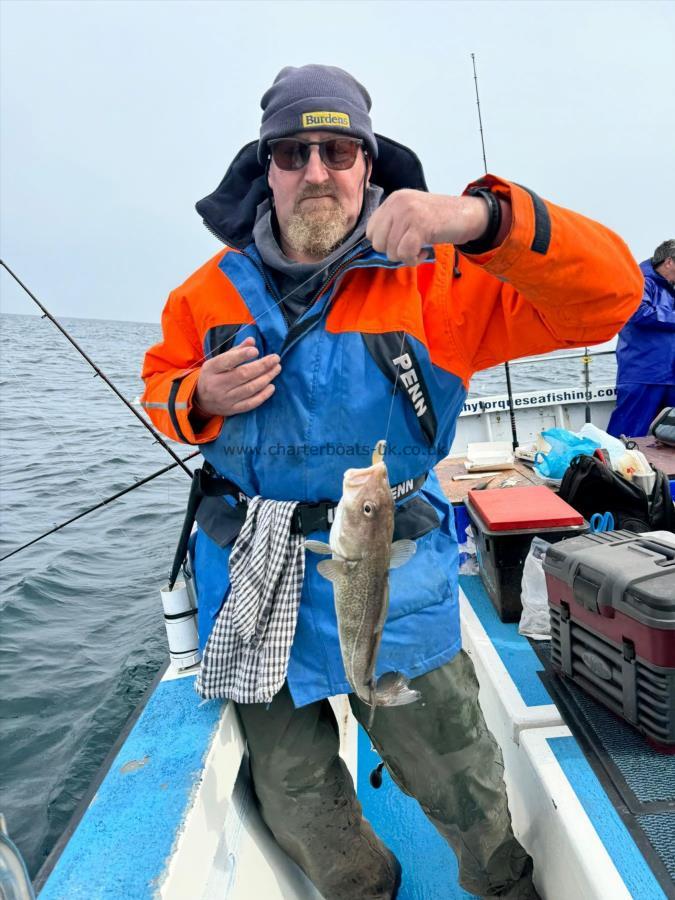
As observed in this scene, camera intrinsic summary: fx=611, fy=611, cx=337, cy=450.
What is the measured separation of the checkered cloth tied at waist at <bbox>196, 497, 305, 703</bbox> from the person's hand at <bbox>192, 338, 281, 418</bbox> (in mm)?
367

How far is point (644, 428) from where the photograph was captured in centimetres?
721

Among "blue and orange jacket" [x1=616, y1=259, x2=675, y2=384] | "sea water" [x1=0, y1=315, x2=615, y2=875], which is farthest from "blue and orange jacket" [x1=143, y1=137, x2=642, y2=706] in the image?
"blue and orange jacket" [x1=616, y1=259, x2=675, y2=384]

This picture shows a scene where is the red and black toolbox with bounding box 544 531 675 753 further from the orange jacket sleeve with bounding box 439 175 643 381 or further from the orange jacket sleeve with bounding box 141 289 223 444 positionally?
the orange jacket sleeve with bounding box 141 289 223 444

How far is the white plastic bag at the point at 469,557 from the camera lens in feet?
13.0

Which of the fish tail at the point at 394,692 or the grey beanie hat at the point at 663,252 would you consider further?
the grey beanie hat at the point at 663,252

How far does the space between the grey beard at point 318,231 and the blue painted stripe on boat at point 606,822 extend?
206 centimetres

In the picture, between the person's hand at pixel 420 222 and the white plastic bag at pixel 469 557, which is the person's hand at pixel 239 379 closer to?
the person's hand at pixel 420 222

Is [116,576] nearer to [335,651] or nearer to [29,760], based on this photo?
[29,760]

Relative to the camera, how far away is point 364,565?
5.49 ft

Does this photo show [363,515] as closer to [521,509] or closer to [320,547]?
[320,547]

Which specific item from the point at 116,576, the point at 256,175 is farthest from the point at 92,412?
the point at 256,175

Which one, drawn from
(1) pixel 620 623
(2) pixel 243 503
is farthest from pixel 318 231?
(1) pixel 620 623

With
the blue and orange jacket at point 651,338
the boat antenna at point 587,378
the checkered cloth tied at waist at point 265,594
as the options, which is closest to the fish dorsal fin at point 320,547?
the checkered cloth tied at waist at point 265,594

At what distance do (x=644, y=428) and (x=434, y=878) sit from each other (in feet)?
19.4
